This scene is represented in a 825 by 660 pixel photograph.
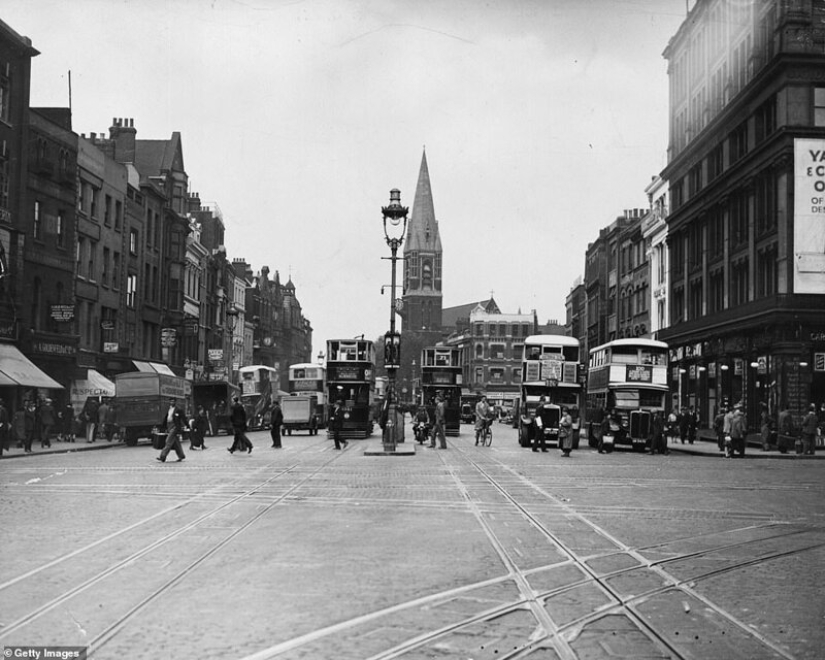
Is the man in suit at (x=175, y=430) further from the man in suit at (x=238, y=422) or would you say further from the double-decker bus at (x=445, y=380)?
the double-decker bus at (x=445, y=380)

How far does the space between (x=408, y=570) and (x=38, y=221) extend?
130 ft

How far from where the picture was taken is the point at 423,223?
183 meters

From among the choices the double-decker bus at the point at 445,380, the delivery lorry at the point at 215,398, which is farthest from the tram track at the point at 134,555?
the delivery lorry at the point at 215,398

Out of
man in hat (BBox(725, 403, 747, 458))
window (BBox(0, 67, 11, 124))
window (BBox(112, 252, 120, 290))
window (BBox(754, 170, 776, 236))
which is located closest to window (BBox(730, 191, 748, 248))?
window (BBox(754, 170, 776, 236))

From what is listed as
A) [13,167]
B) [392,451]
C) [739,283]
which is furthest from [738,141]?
[13,167]

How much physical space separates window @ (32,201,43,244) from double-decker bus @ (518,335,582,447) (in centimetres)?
2173

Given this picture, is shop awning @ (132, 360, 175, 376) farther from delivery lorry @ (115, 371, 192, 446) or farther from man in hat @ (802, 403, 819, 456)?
man in hat @ (802, 403, 819, 456)

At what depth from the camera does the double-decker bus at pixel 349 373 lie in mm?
50000

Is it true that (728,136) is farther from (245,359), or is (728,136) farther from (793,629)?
(245,359)

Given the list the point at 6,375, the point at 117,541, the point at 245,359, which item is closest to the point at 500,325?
the point at 245,359

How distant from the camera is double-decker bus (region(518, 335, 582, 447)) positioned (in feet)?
145

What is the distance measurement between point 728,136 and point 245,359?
65.6m

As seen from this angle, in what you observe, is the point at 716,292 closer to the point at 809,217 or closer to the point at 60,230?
the point at 809,217

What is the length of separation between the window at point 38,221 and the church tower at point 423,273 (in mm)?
138015
